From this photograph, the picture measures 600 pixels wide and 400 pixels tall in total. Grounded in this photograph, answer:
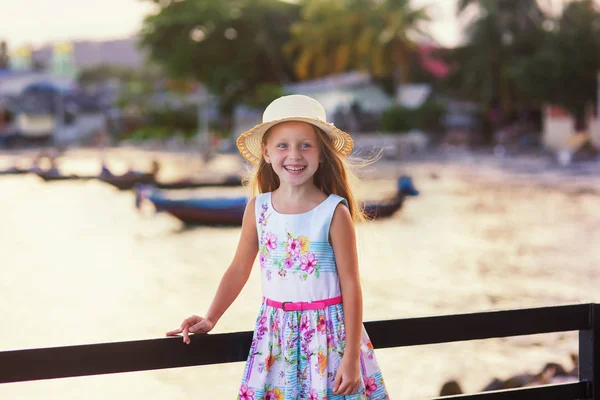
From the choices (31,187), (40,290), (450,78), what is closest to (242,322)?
(40,290)

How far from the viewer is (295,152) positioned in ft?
7.11

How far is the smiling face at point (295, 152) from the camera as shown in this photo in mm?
2174

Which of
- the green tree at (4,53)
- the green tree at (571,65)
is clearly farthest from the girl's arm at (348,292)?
the green tree at (4,53)

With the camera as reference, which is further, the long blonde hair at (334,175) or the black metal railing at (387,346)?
the long blonde hair at (334,175)

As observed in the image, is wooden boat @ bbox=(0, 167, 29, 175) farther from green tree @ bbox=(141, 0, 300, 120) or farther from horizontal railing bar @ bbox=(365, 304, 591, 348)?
horizontal railing bar @ bbox=(365, 304, 591, 348)

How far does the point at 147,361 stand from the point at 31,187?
28.6 meters

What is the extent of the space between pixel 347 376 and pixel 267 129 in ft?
2.29

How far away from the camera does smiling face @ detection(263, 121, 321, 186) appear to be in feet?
7.13

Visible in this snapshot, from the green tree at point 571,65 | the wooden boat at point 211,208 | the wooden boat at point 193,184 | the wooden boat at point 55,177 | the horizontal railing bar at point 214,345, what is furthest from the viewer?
the green tree at point 571,65

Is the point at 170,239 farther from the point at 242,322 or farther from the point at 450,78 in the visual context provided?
the point at 450,78

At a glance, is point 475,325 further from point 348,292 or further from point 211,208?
point 211,208

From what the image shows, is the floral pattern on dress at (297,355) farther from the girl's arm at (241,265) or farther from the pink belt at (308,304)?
the girl's arm at (241,265)

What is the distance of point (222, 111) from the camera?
47.4 metres

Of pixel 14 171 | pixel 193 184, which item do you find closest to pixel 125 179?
pixel 193 184
